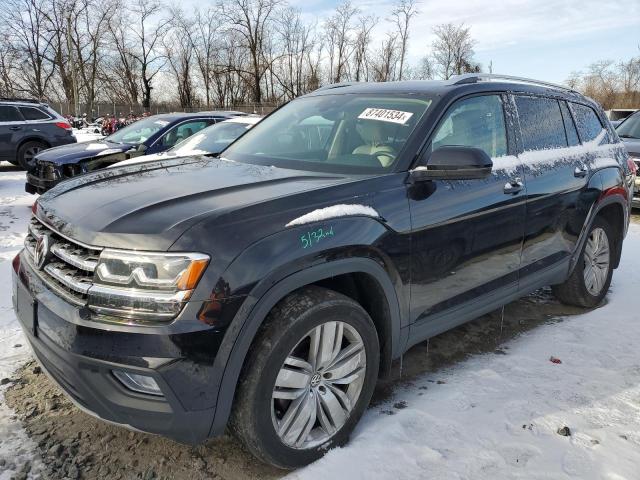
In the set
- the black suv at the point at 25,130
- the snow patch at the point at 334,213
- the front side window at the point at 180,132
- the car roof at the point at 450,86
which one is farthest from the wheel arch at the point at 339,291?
the black suv at the point at 25,130

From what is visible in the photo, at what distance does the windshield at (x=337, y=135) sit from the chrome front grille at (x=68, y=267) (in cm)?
128

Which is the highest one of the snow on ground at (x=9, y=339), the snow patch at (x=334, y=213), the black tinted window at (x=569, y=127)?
the black tinted window at (x=569, y=127)

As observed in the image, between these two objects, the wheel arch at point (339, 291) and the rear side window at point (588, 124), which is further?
the rear side window at point (588, 124)

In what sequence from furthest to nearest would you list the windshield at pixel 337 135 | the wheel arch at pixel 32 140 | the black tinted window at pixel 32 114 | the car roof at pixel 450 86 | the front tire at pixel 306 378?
the black tinted window at pixel 32 114 → the wheel arch at pixel 32 140 → the car roof at pixel 450 86 → the windshield at pixel 337 135 → the front tire at pixel 306 378

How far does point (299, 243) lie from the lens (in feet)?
7.14

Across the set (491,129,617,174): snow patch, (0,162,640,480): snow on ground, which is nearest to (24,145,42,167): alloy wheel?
(0,162,640,480): snow on ground

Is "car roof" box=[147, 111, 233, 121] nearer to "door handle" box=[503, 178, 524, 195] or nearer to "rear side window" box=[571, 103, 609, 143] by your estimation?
"rear side window" box=[571, 103, 609, 143]

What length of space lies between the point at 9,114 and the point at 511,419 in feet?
42.8

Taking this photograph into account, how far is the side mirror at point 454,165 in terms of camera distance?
2.66 meters

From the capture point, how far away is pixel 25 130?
40.1ft

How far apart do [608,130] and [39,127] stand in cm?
1206

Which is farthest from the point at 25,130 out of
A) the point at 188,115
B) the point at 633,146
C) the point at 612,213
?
the point at 633,146

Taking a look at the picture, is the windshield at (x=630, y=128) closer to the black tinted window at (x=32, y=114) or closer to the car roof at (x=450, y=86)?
the car roof at (x=450, y=86)

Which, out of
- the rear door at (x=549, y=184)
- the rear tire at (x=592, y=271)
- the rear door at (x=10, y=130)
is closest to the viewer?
the rear door at (x=549, y=184)
